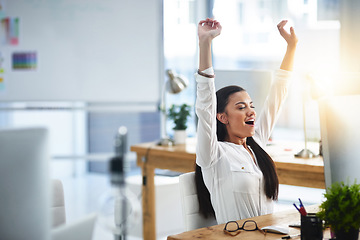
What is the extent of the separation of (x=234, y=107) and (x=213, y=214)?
0.42 m

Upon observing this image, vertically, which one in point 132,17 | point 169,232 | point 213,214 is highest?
point 132,17

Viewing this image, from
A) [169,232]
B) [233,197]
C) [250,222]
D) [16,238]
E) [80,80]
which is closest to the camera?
[16,238]

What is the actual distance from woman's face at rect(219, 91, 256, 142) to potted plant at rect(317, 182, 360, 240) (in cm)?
66

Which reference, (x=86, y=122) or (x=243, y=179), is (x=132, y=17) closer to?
(x=86, y=122)

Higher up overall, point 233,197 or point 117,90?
point 117,90

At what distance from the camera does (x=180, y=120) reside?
11.8ft

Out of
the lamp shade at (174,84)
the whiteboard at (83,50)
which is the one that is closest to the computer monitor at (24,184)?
the lamp shade at (174,84)

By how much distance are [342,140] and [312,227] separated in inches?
→ 9.4

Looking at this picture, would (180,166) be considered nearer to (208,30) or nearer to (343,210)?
(208,30)

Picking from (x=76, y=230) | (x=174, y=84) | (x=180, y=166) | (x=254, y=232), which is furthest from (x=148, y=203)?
(x=76, y=230)

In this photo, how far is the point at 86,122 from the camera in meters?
6.08

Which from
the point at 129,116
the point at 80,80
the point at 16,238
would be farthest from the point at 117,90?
the point at 16,238

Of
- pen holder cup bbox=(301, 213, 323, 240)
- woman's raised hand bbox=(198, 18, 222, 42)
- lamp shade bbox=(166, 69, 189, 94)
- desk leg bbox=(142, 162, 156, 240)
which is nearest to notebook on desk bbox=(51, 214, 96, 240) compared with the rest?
pen holder cup bbox=(301, 213, 323, 240)

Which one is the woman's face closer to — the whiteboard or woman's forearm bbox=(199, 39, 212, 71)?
woman's forearm bbox=(199, 39, 212, 71)
